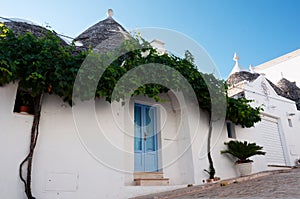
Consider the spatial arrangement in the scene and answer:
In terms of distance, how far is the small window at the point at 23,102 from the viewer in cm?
557

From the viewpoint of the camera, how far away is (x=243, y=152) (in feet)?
27.9

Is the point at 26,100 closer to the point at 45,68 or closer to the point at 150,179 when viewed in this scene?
the point at 45,68

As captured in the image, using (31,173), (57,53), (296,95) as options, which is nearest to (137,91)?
(57,53)

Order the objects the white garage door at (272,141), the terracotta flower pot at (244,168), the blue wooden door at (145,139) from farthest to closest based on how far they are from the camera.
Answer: the white garage door at (272,141) < the terracotta flower pot at (244,168) < the blue wooden door at (145,139)

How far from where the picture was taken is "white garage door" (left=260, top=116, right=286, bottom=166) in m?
11.0

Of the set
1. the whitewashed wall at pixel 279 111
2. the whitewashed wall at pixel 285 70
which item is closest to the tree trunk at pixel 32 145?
the whitewashed wall at pixel 279 111

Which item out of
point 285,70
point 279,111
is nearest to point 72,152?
point 279,111

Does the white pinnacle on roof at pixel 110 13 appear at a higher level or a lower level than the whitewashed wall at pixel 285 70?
lower

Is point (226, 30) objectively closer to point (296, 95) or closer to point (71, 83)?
point (71, 83)

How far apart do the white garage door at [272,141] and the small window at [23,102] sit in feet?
30.3

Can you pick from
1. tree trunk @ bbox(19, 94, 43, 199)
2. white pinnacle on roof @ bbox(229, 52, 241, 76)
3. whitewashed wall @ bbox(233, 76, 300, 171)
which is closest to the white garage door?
whitewashed wall @ bbox(233, 76, 300, 171)

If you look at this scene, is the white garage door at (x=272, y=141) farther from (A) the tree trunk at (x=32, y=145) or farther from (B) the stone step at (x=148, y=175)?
(A) the tree trunk at (x=32, y=145)

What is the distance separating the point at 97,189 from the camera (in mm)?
5688

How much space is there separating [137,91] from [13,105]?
2827 millimetres
